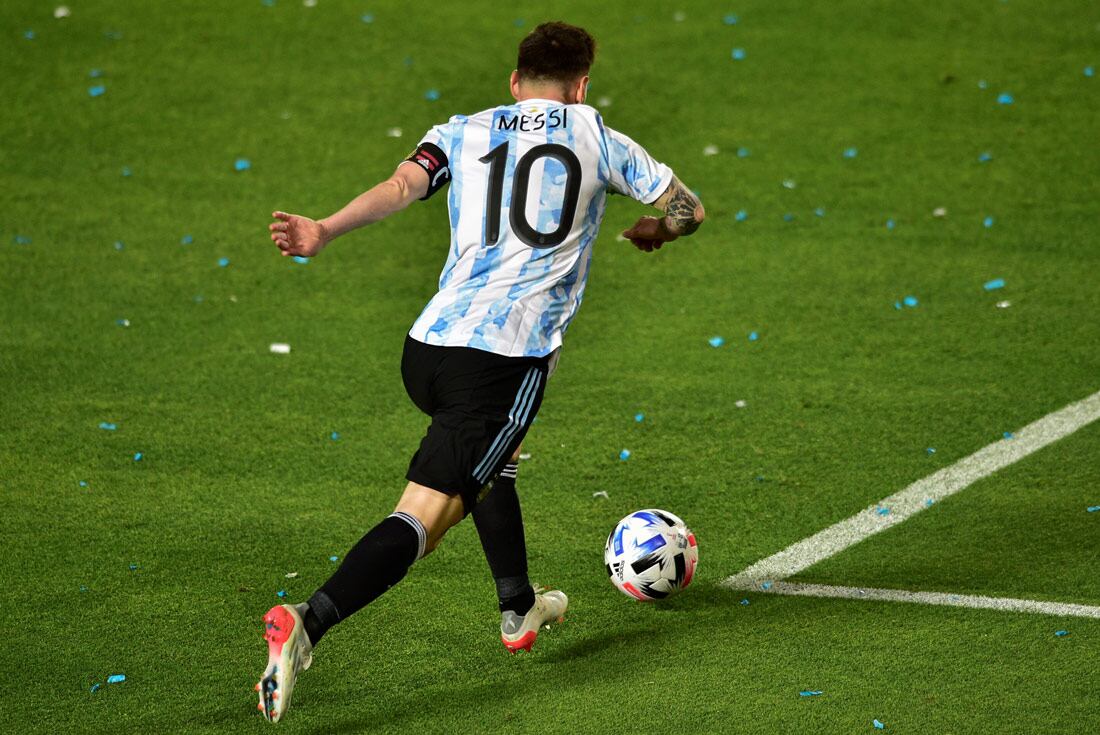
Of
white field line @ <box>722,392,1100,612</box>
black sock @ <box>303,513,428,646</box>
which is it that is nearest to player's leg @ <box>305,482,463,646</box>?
black sock @ <box>303,513,428,646</box>

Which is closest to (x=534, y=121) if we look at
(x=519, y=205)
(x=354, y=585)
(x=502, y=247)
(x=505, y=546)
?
(x=519, y=205)

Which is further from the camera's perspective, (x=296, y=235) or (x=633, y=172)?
(x=633, y=172)

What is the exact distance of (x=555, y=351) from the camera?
4117 millimetres

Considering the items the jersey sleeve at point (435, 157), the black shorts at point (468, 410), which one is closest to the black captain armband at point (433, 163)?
the jersey sleeve at point (435, 157)

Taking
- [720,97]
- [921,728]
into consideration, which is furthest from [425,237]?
[921,728]

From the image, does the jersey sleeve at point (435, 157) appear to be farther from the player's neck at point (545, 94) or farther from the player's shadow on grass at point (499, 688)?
the player's shadow on grass at point (499, 688)

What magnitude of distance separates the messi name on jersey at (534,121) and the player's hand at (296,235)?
710mm

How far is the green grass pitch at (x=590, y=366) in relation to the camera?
4188 millimetres

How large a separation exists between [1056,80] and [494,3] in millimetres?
4345

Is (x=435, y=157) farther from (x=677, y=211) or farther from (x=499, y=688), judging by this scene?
(x=499, y=688)

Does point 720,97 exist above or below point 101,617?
above

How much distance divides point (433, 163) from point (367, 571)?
1182mm

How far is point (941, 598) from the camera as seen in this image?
15.0 ft

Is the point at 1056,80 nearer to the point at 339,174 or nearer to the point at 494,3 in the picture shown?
the point at 494,3
